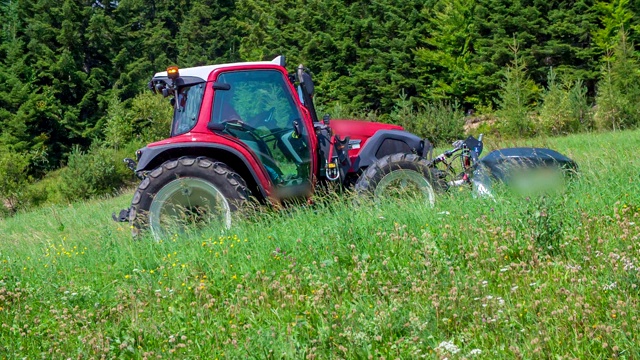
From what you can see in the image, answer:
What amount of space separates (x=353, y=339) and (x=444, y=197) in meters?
3.80

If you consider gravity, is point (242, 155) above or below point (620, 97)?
above

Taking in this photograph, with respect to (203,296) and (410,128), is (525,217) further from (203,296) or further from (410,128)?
(410,128)

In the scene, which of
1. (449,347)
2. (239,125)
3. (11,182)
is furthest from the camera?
(11,182)

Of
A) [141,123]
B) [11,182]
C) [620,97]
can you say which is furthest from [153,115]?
[620,97]

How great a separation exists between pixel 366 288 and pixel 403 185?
11.4 feet

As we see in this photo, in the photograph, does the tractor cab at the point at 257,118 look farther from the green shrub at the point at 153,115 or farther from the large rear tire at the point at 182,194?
the green shrub at the point at 153,115

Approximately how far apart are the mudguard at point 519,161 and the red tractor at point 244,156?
488 mm

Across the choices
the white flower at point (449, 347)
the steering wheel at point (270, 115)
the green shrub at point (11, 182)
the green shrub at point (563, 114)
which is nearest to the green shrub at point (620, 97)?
the green shrub at point (563, 114)

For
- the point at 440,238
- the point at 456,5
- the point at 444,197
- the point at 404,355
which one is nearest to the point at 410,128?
the point at 456,5

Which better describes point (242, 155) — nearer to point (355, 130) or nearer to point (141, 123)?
point (355, 130)

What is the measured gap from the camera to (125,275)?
6.15 m

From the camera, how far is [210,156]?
8078mm

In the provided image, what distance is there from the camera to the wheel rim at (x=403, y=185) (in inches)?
323

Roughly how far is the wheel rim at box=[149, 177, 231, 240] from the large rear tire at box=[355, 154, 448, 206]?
167 cm
